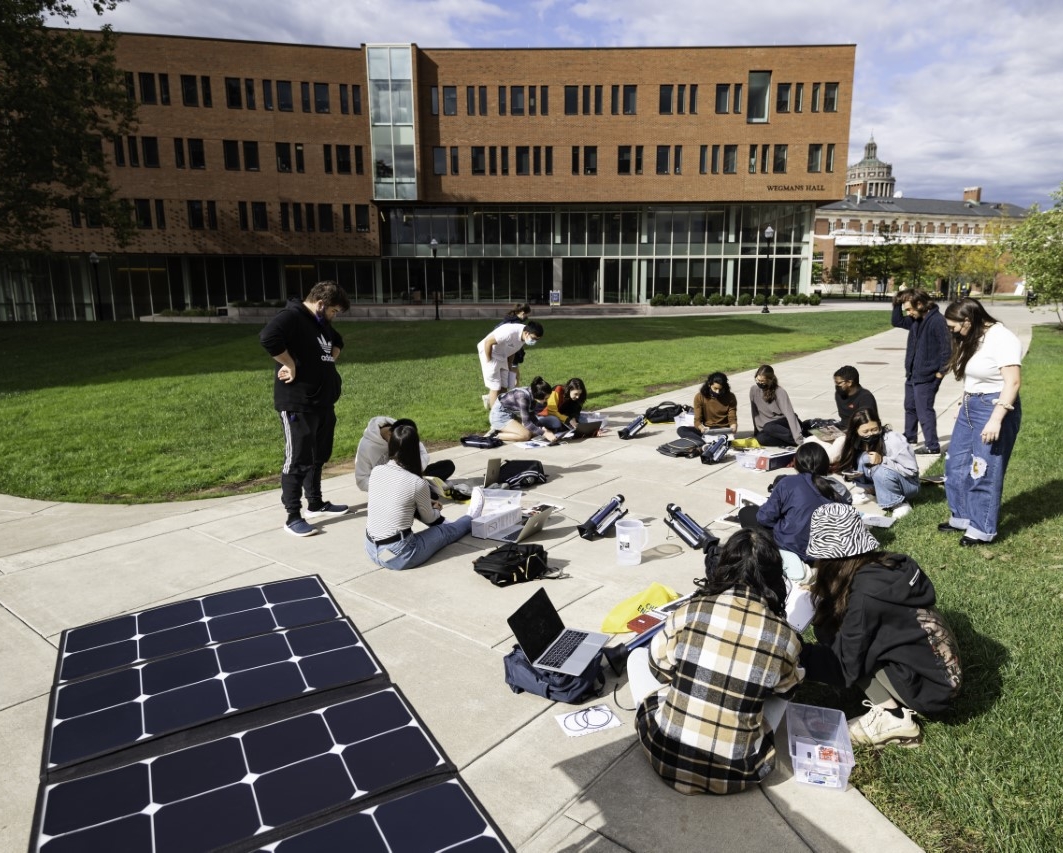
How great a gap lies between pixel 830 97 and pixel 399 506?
5192cm

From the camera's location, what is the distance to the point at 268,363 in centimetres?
2188

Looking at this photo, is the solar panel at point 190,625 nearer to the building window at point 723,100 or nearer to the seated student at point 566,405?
the seated student at point 566,405

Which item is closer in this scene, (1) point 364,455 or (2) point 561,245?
(1) point 364,455

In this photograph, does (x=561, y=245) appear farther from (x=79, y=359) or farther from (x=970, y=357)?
(x=970, y=357)

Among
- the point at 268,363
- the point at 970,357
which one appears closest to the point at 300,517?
the point at 970,357

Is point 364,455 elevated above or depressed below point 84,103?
below

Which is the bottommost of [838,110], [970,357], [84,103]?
[970,357]

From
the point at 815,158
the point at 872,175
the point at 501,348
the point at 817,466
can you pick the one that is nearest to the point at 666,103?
the point at 815,158

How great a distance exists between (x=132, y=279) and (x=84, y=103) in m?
22.6

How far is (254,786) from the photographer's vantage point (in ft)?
7.99

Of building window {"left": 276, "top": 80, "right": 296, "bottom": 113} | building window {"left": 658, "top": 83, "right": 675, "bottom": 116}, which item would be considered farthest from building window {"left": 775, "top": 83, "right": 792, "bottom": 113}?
building window {"left": 276, "top": 80, "right": 296, "bottom": 113}

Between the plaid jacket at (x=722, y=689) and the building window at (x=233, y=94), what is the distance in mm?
53194

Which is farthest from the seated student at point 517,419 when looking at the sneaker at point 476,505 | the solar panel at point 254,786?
the solar panel at point 254,786

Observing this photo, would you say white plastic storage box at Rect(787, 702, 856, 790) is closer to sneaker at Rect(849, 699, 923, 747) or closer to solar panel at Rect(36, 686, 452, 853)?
sneaker at Rect(849, 699, 923, 747)
